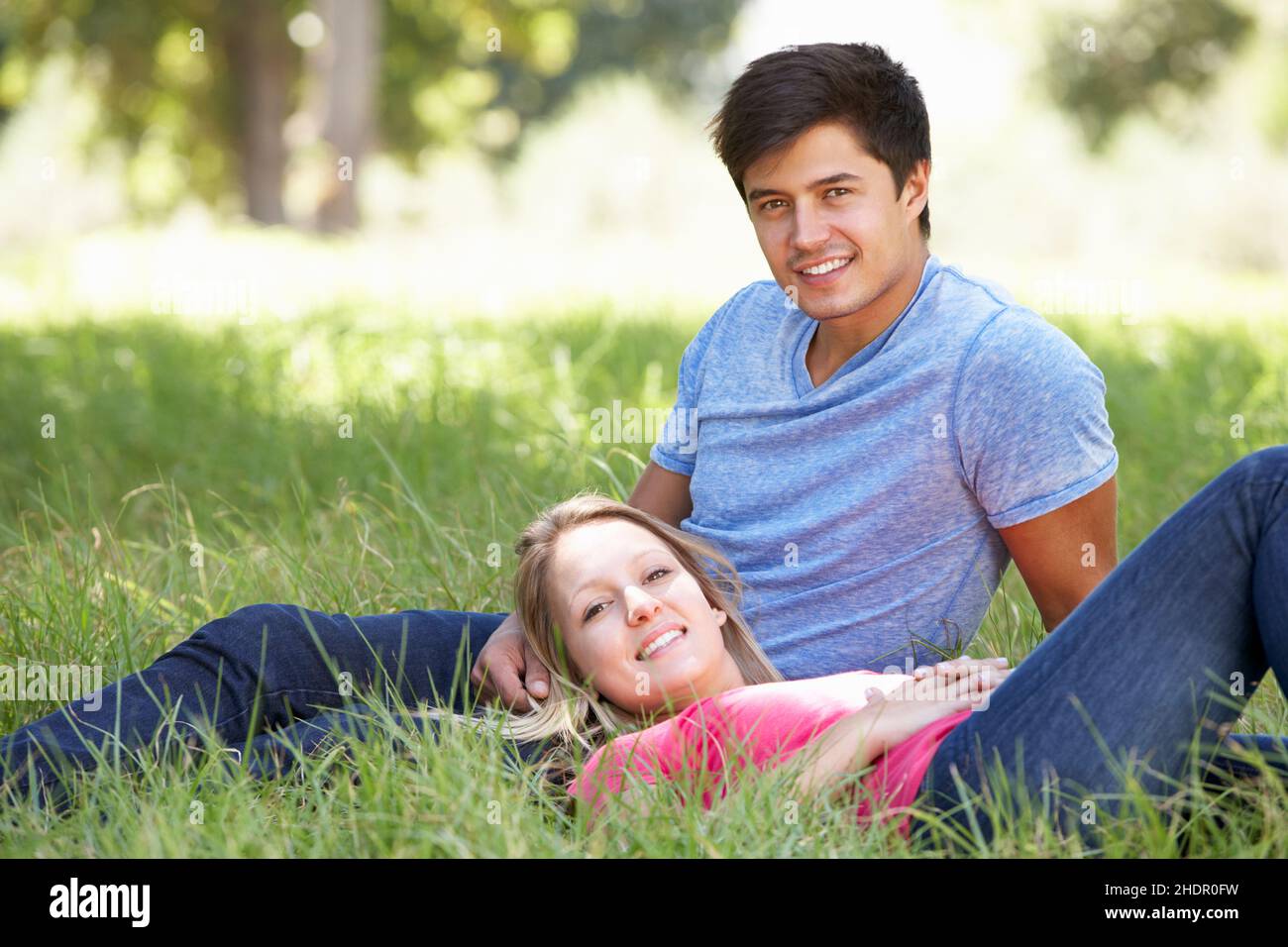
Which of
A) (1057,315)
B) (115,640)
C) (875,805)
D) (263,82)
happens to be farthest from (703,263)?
(263,82)

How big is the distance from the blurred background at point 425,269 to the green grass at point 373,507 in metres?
0.03

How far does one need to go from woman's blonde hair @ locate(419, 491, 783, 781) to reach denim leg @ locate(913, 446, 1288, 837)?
715 millimetres

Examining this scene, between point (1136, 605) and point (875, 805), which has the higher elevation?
point (1136, 605)

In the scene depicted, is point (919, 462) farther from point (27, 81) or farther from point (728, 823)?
point (27, 81)

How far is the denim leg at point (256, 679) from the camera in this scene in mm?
2615

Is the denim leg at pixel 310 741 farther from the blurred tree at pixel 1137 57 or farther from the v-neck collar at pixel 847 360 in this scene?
the blurred tree at pixel 1137 57

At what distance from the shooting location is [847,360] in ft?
10.3

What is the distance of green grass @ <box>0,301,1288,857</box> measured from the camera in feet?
7.52

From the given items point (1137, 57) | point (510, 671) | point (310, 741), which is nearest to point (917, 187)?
point (510, 671)

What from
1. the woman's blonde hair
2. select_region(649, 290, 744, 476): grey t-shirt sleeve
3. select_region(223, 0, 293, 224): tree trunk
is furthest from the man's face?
select_region(223, 0, 293, 224): tree trunk

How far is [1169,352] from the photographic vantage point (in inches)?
296

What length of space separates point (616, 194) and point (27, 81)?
10134 millimetres

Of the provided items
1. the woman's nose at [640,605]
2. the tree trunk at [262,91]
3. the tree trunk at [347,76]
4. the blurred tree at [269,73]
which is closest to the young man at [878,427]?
the woman's nose at [640,605]
